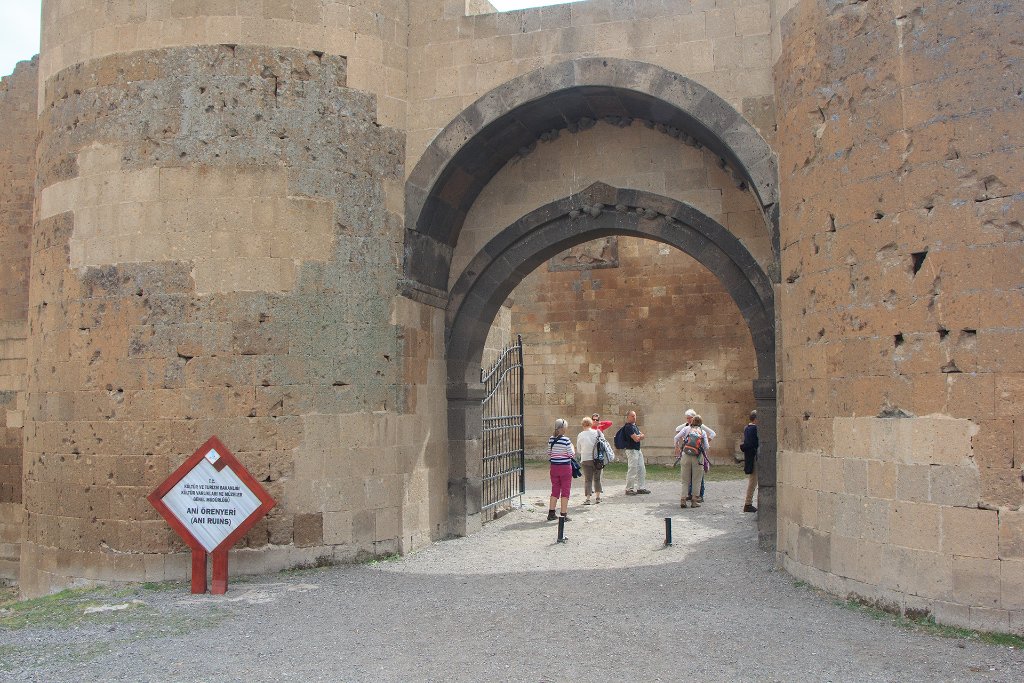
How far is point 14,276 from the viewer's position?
422 inches

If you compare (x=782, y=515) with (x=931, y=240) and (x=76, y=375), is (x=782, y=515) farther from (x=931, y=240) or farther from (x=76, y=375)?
(x=76, y=375)

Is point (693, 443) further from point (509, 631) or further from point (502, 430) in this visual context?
point (509, 631)

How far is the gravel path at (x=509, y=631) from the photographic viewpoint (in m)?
4.37

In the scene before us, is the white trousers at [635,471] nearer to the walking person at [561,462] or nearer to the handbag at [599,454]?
the handbag at [599,454]

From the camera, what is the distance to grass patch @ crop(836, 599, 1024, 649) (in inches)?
181

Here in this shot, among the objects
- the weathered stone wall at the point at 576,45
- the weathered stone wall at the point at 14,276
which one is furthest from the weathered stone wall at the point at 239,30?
the weathered stone wall at the point at 14,276

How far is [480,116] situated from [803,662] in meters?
5.33

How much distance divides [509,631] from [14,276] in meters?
8.82

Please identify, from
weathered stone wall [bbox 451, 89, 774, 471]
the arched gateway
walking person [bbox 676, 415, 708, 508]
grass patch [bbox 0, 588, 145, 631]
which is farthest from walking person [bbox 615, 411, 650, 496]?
grass patch [bbox 0, 588, 145, 631]

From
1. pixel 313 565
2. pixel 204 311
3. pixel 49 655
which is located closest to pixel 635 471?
pixel 313 565

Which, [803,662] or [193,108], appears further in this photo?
[193,108]

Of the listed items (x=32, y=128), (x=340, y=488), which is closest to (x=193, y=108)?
(x=340, y=488)

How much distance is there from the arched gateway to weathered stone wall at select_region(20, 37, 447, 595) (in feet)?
2.98

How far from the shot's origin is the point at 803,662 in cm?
443
